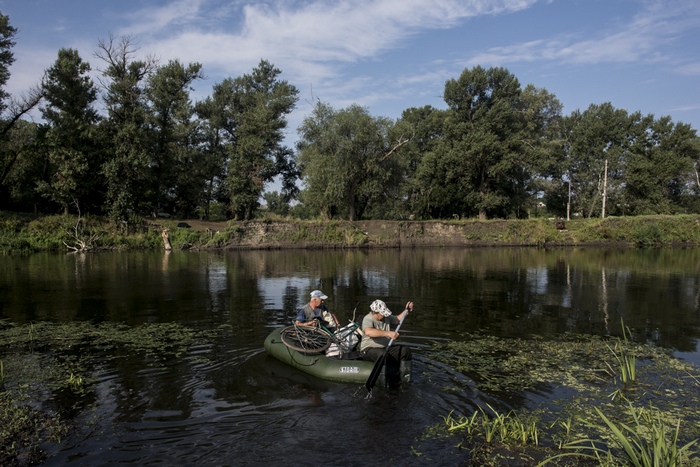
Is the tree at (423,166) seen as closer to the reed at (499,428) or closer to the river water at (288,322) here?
the river water at (288,322)

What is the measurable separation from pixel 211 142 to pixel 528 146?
123ft

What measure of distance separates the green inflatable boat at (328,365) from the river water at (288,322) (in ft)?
0.61

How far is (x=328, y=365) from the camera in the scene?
29.9 feet

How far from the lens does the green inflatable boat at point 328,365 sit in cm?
877

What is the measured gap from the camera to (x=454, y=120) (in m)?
56.2

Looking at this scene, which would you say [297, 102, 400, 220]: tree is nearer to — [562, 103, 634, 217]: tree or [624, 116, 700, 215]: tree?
[562, 103, 634, 217]: tree

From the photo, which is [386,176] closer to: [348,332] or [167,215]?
[167,215]

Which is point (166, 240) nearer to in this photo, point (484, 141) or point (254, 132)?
point (254, 132)

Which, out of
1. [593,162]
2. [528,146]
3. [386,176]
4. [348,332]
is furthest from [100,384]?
[593,162]

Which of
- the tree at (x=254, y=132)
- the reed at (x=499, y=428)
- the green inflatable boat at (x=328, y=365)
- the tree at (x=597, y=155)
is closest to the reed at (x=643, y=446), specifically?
the reed at (x=499, y=428)

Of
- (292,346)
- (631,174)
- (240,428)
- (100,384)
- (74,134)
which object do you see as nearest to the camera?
(240,428)

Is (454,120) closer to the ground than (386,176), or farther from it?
farther from it

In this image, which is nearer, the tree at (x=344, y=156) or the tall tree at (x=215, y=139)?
the tree at (x=344, y=156)

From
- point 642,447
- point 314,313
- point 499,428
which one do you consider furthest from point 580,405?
point 314,313
